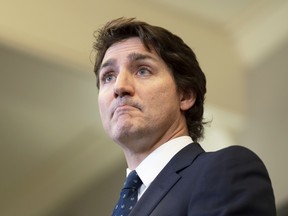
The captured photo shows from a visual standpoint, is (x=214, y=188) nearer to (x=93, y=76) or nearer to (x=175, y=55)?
(x=175, y=55)

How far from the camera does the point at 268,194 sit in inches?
35.5

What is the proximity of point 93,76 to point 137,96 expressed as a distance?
4.14 feet

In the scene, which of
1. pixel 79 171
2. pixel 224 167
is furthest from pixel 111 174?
pixel 224 167

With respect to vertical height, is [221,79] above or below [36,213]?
above

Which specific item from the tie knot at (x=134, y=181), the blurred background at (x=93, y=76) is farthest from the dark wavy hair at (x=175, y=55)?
the blurred background at (x=93, y=76)

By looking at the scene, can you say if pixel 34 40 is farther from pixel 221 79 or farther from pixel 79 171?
pixel 79 171

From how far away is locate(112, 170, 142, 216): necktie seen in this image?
110 centimetres

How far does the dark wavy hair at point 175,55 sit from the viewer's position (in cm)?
130

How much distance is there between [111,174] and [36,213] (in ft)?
2.45

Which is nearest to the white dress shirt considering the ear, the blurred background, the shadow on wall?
the ear

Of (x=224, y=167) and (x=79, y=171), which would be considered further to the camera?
(x=79, y=171)

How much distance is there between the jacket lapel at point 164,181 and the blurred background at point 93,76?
1329mm

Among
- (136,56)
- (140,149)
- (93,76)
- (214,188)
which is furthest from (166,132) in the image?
(93,76)

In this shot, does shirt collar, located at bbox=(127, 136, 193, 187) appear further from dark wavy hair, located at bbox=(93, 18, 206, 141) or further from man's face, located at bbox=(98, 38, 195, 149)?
dark wavy hair, located at bbox=(93, 18, 206, 141)
